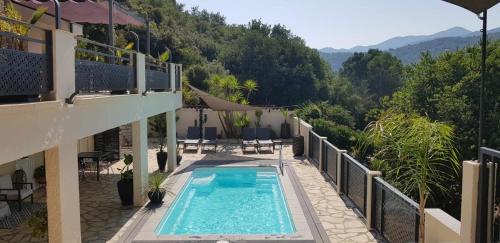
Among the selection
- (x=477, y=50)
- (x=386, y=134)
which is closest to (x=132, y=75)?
(x=386, y=134)

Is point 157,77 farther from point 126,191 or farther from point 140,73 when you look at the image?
point 126,191

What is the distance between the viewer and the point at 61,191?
648 centimetres

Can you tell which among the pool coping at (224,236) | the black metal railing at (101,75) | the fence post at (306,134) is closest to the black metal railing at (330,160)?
the pool coping at (224,236)

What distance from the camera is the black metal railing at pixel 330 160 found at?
44.8ft

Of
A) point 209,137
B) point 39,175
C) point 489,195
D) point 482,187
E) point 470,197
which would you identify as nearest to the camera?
point 489,195

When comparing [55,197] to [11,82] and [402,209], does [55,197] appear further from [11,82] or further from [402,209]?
[402,209]

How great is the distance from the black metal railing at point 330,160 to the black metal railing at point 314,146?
110 cm

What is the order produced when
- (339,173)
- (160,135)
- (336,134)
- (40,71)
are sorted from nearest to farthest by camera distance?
(40,71) → (339,173) → (160,135) → (336,134)

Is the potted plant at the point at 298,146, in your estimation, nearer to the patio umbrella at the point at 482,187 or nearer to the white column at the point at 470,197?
the white column at the point at 470,197

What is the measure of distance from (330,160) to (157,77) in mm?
6429

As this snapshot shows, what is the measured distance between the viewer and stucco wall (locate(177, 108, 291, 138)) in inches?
992

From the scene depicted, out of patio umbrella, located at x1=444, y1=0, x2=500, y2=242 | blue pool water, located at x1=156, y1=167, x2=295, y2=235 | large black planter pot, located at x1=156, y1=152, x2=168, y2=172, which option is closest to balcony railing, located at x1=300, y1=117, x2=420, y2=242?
blue pool water, located at x1=156, y1=167, x2=295, y2=235

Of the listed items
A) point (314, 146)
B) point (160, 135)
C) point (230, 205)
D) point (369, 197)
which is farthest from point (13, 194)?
point (314, 146)

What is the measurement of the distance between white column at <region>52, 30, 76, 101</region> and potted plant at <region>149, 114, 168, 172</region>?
952cm
